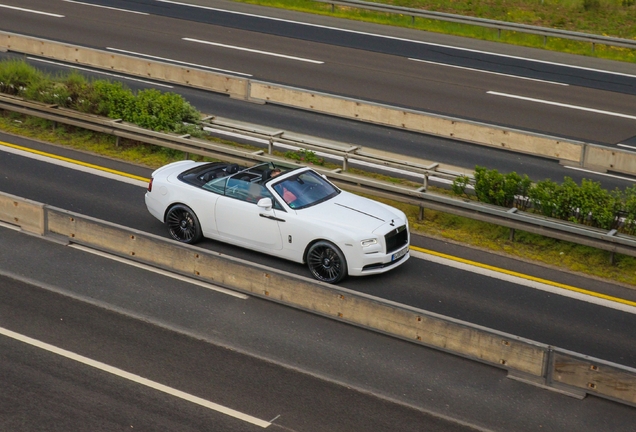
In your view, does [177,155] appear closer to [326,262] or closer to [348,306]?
[326,262]

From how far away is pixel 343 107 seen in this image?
21.1 meters

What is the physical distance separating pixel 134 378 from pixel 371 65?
1768 centimetres

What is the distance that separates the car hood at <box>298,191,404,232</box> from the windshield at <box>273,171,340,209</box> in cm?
15

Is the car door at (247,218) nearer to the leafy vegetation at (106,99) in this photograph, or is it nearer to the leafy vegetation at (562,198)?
the leafy vegetation at (562,198)

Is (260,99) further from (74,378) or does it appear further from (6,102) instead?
(74,378)

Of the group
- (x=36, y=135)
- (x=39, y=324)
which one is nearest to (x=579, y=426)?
(x=39, y=324)

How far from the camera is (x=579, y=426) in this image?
962 cm

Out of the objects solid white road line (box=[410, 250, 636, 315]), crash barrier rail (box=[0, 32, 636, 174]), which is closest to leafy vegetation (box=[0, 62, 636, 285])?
solid white road line (box=[410, 250, 636, 315])

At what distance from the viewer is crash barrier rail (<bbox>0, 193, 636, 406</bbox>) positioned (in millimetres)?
10141

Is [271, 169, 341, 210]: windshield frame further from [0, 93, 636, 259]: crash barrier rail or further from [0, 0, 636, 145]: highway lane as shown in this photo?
[0, 0, 636, 145]: highway lane

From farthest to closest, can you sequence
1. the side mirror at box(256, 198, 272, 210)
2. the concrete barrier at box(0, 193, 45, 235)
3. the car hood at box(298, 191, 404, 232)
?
1. the concrete barrier at box(0, 193, 45, 235)
2. the side mirror at box(256, 198, 272, 210)
3. the car hood at box(298, 191, 404, 232)

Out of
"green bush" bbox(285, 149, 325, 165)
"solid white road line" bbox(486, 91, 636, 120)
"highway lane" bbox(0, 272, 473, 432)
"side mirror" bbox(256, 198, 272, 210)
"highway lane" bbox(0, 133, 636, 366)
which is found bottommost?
"highway lane" bbox(0, 272, 473, 432)

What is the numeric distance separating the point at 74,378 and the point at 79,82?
11.8m

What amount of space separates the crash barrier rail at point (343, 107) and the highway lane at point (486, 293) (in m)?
4.95
